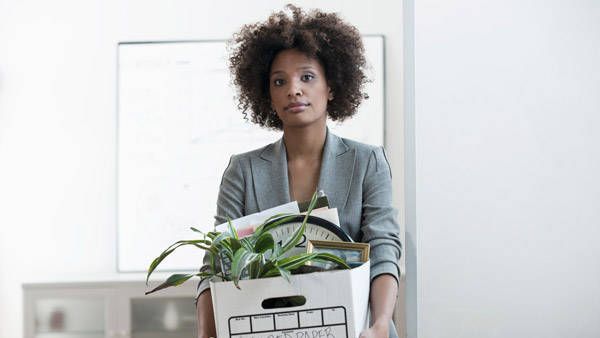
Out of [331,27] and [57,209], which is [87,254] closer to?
[57,209]

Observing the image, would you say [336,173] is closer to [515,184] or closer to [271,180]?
[271,180]

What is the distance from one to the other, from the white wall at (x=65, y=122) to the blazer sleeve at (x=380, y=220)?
2.49 m

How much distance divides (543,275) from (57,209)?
2.63 meters

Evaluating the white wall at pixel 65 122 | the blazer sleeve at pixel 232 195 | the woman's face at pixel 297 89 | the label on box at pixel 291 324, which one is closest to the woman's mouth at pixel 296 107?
the woman's face at pixel 297 89

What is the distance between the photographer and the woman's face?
138cm

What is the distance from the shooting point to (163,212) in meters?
3.72

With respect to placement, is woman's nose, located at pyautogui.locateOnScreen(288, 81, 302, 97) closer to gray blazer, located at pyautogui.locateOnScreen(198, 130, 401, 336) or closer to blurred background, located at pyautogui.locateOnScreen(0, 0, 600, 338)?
gray blazer, located at pyautogui.locateOnScreen(198, 130, 401, 336)

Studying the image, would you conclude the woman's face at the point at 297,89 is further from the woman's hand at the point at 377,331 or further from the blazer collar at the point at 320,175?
the woman's hand at the point at 377,331

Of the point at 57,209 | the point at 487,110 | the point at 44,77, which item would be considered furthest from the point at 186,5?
the point at 487,110

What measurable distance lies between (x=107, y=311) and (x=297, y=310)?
2.54 metres

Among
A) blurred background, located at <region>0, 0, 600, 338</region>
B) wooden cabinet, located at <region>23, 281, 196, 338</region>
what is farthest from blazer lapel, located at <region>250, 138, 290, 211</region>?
wooden cabinet, located at <region>23, 281, 196, 338</region>

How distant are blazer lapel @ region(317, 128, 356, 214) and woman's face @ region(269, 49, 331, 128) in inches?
2.4

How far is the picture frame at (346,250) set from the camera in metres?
1.19

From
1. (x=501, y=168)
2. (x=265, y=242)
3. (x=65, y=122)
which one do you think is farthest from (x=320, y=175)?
(x=65, y=122)
